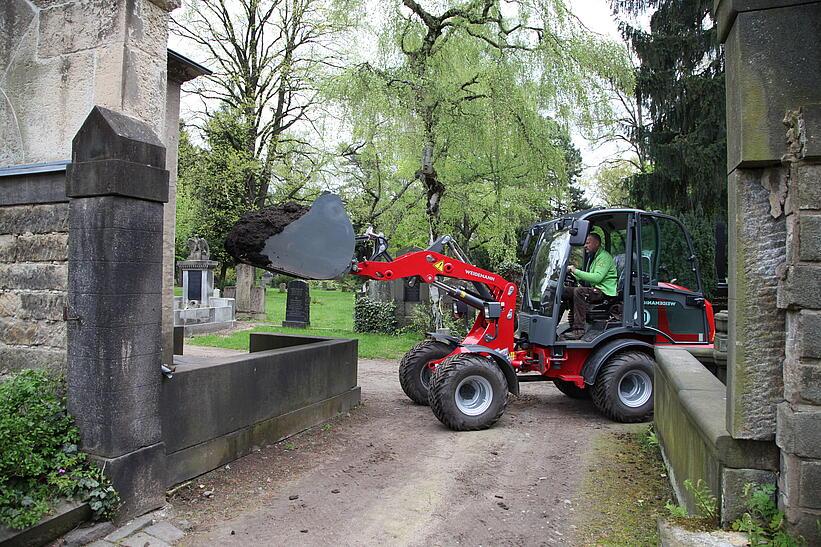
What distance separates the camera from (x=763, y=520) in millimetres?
2959

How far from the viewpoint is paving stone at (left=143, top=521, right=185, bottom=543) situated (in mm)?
4035

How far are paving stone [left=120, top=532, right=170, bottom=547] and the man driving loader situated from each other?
533 centimetres

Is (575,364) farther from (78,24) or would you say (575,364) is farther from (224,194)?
(224,194)

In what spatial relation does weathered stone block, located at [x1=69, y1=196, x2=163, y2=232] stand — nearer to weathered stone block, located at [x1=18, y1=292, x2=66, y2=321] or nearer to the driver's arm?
weathered stone block, located at [x1=18, y1=292, x2=66, y2=321]

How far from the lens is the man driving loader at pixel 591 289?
767cm

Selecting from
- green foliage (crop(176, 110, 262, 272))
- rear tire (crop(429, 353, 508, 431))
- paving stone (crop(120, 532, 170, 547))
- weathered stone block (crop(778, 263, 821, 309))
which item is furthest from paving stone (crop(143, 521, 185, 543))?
green foliage (crop(176, 110, 262, 272))

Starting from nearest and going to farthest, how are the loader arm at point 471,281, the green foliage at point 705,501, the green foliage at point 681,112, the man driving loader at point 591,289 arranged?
1. the green foliage at point 705,501
2. the loader arm at point 471,281
3. the man driving loader at point 591,289
4. the green foliage at point 681,112

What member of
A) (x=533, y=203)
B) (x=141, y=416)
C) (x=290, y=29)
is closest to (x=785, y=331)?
(x=141, y=416)

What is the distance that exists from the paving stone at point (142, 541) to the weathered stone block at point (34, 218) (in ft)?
7.54

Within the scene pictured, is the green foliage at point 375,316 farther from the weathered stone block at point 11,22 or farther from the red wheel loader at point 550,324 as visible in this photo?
the weathered stone block at point 11,22

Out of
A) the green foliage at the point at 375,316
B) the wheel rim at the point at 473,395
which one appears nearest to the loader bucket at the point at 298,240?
the wheel rim at the point at 473,395

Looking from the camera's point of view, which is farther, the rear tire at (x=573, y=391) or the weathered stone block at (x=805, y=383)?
the rear tire at (x=573, y=391)

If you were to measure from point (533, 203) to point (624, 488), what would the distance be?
481 inches

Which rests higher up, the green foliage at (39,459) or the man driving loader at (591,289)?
the man driving loader at (591,289)
